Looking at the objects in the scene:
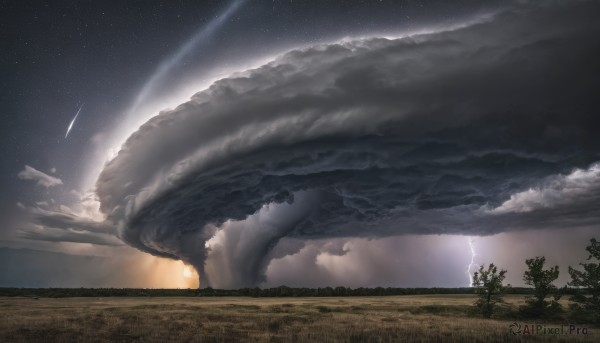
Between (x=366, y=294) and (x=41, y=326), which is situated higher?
(x=41, y=326)

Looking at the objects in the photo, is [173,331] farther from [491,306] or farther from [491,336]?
[491,306]

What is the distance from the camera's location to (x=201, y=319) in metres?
47.4

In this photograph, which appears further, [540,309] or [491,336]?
[540,309]

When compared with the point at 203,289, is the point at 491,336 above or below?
above

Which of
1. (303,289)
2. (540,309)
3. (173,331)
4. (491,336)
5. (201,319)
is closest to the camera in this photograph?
(491,336)

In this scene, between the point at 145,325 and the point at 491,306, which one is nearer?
the point at 145,325

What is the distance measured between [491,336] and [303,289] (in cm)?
11798

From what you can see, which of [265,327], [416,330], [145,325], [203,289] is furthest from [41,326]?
[203,289]

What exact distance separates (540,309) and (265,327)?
3968cm

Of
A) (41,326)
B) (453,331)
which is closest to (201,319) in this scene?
(41,326)

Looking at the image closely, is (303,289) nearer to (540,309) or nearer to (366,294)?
(366,294)

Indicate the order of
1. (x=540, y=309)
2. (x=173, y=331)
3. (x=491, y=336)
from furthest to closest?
(x=540, y=309) → (x=173, y=331) → (x=491, y=336)

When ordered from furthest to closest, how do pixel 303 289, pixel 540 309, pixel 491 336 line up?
pixel 303 289
pixel 540 309
pixel 491 336

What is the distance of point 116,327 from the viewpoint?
3888 cm
